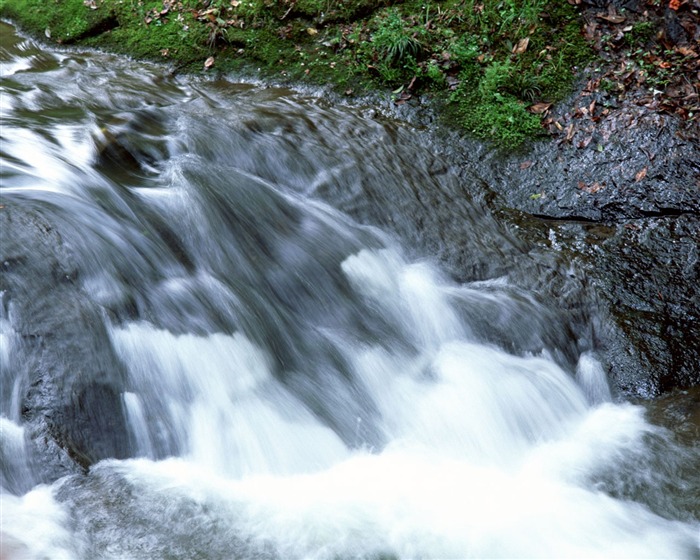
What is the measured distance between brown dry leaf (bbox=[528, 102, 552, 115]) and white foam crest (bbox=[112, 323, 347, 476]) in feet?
12.7

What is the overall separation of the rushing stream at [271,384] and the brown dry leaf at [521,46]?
205 cm

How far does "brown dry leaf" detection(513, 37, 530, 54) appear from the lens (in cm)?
684

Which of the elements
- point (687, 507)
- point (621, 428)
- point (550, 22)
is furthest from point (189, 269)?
point (550, 22)

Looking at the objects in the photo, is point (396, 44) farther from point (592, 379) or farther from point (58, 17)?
point (58, 17)

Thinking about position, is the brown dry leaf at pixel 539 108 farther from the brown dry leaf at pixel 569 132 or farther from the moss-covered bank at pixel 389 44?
the brown dry leaf at pixel 569 132

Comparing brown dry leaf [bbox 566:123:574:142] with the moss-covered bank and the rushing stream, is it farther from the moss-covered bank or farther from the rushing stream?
the rushing stream

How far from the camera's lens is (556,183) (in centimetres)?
593

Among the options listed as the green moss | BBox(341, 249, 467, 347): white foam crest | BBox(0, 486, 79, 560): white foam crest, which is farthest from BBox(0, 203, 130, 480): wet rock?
the green moss

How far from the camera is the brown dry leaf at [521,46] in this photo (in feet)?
22.4

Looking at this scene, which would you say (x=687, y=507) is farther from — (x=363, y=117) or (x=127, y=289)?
(x=363, y=117)

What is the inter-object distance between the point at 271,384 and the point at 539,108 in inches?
157

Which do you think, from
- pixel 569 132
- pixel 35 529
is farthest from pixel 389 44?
pixel 35 529

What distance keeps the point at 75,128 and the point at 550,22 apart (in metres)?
4.81

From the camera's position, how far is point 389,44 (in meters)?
6.96
